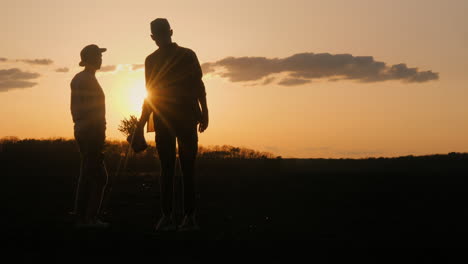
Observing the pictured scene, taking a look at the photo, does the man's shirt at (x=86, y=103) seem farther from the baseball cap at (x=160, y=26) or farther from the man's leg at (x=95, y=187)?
the baseball cap at (x=160, y=26)

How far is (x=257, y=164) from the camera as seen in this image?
94.0ft

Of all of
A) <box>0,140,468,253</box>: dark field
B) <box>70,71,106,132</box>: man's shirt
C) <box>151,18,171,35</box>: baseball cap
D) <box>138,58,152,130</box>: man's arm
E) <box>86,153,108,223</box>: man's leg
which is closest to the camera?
<box>0,140,468,253</box>: dark field

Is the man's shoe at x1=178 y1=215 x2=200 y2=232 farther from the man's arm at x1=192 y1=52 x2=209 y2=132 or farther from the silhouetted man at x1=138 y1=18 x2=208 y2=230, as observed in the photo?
the man's arm at x1=192 y1=52 x2=209 y2=132

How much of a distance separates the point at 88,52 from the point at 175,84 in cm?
145

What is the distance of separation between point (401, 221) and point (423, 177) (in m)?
10.1

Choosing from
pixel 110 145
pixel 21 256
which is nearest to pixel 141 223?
pixel 21 256

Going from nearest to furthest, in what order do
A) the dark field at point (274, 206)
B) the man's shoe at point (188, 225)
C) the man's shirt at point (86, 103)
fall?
the dark field at point (274, 206)
the man's shoe at point (188, 225)
the man's shirt at point (86, 103)

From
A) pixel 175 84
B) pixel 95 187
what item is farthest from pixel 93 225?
pixel 175 84

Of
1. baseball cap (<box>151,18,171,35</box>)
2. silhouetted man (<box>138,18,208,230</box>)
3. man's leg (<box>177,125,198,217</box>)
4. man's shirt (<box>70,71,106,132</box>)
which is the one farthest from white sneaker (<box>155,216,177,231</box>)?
baseball cap (<box>151,18,171,35</box>)

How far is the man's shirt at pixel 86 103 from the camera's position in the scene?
32.6 ft

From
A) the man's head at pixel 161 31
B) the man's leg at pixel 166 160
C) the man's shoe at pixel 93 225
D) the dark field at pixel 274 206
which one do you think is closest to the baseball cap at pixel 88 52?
the man's head at pixel 161 31

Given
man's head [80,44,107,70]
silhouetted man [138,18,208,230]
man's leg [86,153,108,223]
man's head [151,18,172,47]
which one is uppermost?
man's head [151,18,172,47]

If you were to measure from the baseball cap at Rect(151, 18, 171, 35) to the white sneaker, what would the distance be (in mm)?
2477

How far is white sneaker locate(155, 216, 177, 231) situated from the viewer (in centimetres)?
940
